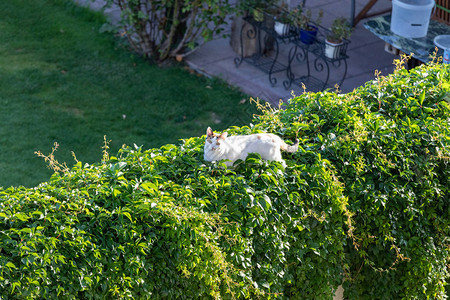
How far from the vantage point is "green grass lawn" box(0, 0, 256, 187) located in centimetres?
689

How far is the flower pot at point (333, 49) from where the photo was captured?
24.5 ft

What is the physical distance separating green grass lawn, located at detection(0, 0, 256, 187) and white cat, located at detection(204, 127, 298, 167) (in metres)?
3.35

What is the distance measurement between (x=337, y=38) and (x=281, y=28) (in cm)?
85

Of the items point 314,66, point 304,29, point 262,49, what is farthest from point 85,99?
point 314,66

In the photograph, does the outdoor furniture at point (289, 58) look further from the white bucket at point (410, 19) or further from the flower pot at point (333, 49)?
the white bucket at point (410, 19)

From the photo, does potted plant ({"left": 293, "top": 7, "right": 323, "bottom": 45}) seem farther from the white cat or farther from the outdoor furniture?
the white cat

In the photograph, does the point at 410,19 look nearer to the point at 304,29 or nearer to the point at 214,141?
the point at 304,29

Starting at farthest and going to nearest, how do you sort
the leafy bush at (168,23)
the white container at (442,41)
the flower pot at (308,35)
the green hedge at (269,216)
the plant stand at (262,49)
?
the plant stand at (262,49) → the leafy bush at (168,23) → the flower pot at (308,35) → the white container at (442,41) → the green hedge at (269,216)

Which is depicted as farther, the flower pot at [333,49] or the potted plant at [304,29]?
the potted plant at [304,29]

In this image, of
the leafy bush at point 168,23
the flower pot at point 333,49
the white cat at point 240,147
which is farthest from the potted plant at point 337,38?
the white cat at point 240,147

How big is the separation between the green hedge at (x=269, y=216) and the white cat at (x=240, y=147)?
0.07 meters

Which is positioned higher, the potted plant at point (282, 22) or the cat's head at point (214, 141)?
the cat's head at point (214, 141)

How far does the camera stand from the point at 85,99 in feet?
25.7

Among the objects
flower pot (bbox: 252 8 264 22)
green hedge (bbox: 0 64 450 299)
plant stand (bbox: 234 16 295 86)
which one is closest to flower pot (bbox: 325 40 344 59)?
plant stand (bbox: 234 16 295 86)
